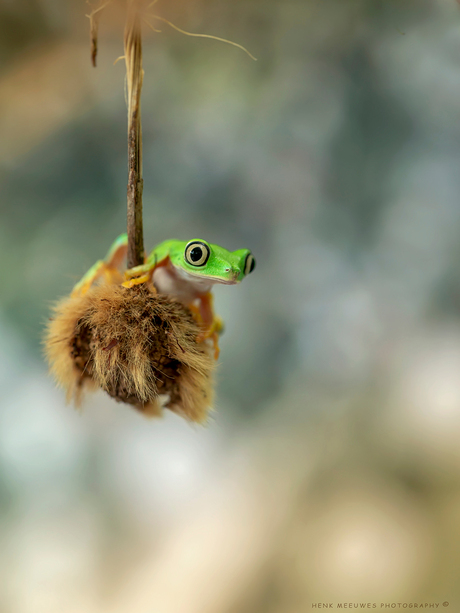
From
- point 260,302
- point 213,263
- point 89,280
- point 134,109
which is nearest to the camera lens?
point 134,109

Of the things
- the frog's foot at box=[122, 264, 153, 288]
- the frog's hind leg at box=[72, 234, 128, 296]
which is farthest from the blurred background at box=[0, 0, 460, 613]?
the frog's foot at box=[122, 264, 153, 288]

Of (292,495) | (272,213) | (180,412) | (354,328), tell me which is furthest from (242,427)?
(180,412)

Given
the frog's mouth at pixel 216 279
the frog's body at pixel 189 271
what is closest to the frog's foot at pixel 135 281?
the frog's body at pixel 189 271

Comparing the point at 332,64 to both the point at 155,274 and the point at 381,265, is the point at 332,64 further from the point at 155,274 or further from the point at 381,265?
the point at 155,274

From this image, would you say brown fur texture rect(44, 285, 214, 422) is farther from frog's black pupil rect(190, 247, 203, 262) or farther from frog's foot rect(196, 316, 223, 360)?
frog's black pupil rect(190, 247, 203, 262)

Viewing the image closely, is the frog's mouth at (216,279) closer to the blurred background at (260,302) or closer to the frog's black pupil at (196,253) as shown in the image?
the frog's black pupil at (196,253)

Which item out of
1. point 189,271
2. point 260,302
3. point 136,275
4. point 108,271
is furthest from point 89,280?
point 260,302

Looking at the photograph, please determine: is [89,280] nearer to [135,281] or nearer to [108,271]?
[108,271]
